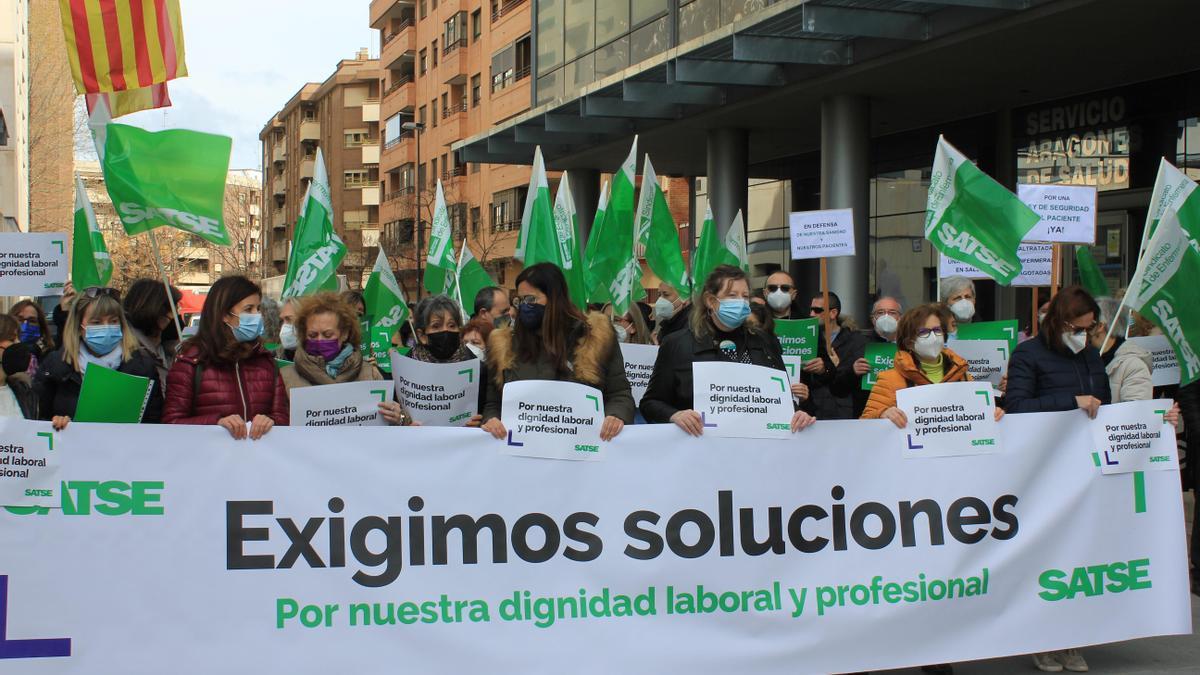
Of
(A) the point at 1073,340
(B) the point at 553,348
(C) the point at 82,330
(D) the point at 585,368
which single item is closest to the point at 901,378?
(A) the point at 1073,340

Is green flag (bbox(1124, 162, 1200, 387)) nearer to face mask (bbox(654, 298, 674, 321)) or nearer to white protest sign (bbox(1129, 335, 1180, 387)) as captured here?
white protest sign (bbox(1129, 335, 1180, 387))

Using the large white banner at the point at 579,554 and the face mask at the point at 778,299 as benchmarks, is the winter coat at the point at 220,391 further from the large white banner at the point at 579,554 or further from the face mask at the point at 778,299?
the face mask at the point at 778,299

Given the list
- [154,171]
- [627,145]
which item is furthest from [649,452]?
[627,145]

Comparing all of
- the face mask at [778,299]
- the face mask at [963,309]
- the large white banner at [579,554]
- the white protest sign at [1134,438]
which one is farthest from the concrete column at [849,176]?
the large white banner at [579,554]

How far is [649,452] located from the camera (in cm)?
544

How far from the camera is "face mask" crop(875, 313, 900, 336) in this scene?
26.2 ft

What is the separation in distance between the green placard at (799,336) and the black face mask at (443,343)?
2311 millimetres

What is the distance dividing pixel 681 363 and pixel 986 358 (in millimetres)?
2494

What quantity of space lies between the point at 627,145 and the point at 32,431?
64.7 ft

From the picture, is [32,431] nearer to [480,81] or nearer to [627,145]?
[627,145]

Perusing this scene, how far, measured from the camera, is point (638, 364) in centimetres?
799

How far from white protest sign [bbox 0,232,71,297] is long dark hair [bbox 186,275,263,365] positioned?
3.04 m

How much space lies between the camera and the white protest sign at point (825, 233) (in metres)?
9.55

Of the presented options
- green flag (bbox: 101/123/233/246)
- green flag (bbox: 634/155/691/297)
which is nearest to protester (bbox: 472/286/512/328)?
green flag (bbox: 634/155/691/297)
